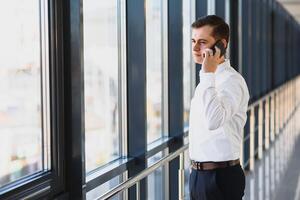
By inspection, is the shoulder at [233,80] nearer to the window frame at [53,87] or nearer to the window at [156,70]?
the window frame at [53,87]

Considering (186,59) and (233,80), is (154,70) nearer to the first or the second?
(186,59)

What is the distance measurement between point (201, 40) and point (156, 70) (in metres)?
0.68

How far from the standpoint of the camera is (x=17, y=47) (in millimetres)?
931

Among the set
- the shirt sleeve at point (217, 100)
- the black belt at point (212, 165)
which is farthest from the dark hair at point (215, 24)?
the black belt at point (212, 165)

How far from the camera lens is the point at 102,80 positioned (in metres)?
1.35

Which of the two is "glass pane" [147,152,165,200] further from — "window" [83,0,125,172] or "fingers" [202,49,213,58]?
"fingers" [202,49,213,58]

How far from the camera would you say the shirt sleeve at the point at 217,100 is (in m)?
1.00

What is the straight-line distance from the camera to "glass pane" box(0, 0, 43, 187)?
89 centimetres

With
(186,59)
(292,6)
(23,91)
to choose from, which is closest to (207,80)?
(23,91)

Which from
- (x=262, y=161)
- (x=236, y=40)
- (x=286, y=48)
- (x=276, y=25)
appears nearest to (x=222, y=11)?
(x=236, y=40)

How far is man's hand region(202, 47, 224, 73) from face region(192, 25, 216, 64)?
0.03 m

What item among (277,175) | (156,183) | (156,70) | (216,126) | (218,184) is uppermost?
(156,70)

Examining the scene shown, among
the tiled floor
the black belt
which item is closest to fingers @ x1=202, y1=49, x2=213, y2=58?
the black belt

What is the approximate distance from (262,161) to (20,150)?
8.08ft
